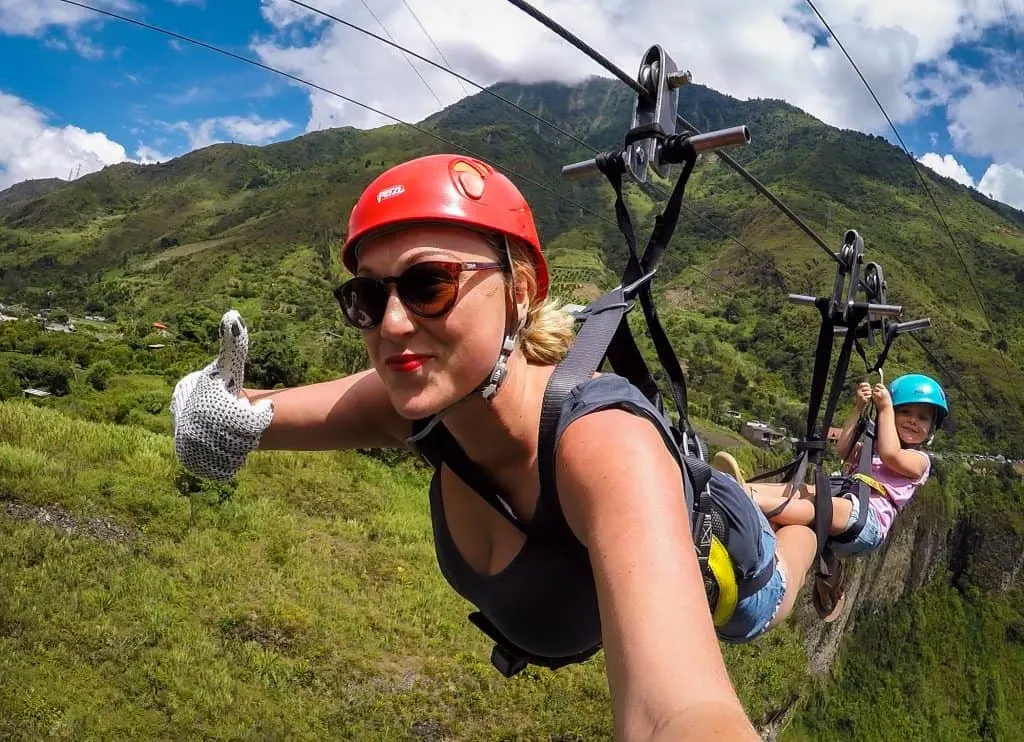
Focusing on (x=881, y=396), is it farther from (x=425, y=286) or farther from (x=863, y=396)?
(x=425, y=286)

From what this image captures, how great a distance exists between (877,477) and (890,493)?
0.30 metres

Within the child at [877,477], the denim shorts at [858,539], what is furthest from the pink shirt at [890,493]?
the denim shorts at [858,539]

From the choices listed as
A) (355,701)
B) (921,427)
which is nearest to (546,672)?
(355,701)

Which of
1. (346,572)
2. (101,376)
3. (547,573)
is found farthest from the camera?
(101,376)

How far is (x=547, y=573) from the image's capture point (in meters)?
1.59

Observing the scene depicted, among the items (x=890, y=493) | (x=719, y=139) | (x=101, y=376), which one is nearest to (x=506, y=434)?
(x=719, y=139)

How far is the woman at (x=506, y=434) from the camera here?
3.44 ft

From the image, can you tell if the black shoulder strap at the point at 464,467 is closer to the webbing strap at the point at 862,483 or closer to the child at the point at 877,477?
the child at the point at 877,477

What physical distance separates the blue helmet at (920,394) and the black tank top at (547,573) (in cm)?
434

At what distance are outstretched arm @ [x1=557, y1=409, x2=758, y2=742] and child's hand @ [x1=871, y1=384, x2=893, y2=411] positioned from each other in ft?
12.8

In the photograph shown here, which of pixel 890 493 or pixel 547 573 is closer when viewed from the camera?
pixel 547 573

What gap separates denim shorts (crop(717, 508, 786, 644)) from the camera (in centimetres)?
262

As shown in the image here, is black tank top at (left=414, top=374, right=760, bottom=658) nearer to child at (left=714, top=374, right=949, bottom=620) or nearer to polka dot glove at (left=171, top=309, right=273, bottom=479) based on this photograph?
polka dot glove at (left=171, top=309, right=273, bottom=479)

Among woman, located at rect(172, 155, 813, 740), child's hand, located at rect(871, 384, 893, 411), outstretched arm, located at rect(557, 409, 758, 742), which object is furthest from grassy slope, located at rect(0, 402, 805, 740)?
outstretched arm, located at rect(557, 409, 758, 742)
